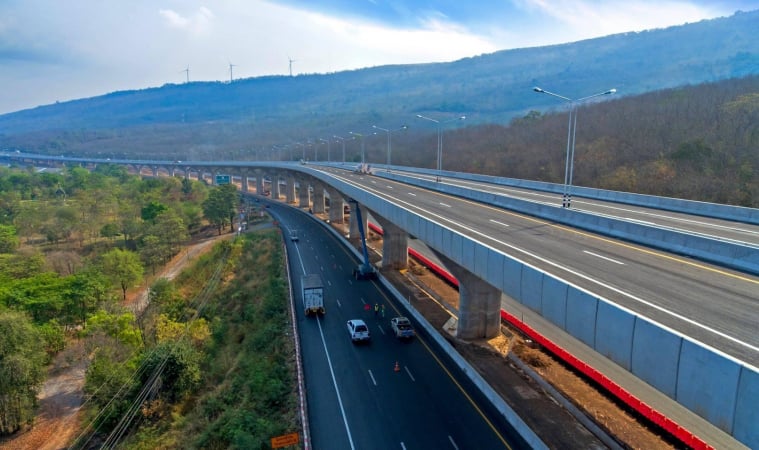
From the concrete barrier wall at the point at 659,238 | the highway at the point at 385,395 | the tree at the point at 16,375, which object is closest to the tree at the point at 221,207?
the tree at the point at 16,375

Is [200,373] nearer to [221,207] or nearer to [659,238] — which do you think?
[659,238]

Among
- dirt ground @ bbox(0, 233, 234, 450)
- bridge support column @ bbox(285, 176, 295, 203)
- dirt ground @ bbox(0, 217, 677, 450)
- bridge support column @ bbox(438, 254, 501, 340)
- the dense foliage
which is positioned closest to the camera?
dirt ground @ bbox(0, 217, 677, 450)

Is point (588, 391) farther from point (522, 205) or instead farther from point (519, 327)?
point (522, 205)

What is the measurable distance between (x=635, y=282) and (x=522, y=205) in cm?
1636

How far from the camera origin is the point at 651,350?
10.8 meters

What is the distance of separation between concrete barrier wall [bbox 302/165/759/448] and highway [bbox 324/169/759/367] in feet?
4.38

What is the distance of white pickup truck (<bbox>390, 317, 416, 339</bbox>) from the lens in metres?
28.7

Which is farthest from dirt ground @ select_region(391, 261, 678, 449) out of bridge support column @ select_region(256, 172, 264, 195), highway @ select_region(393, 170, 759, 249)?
bridge support column @ select_region(256, 172, 264, 195)

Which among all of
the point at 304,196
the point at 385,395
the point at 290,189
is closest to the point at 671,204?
the point at 385,395

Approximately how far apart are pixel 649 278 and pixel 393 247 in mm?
29953

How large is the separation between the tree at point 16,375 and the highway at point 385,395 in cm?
1831

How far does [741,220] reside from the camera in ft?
92.5

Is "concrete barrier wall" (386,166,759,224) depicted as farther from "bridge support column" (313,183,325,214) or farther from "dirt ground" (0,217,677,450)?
"bridge support column" (313,183,325,214)

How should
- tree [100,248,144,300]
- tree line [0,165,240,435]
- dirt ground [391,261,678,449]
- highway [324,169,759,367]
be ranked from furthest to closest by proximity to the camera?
tree [100,248,144,300]
tree line [0,165,240,435]
dirt ground [391,261,678,449]
highway [324,169,759,367]
